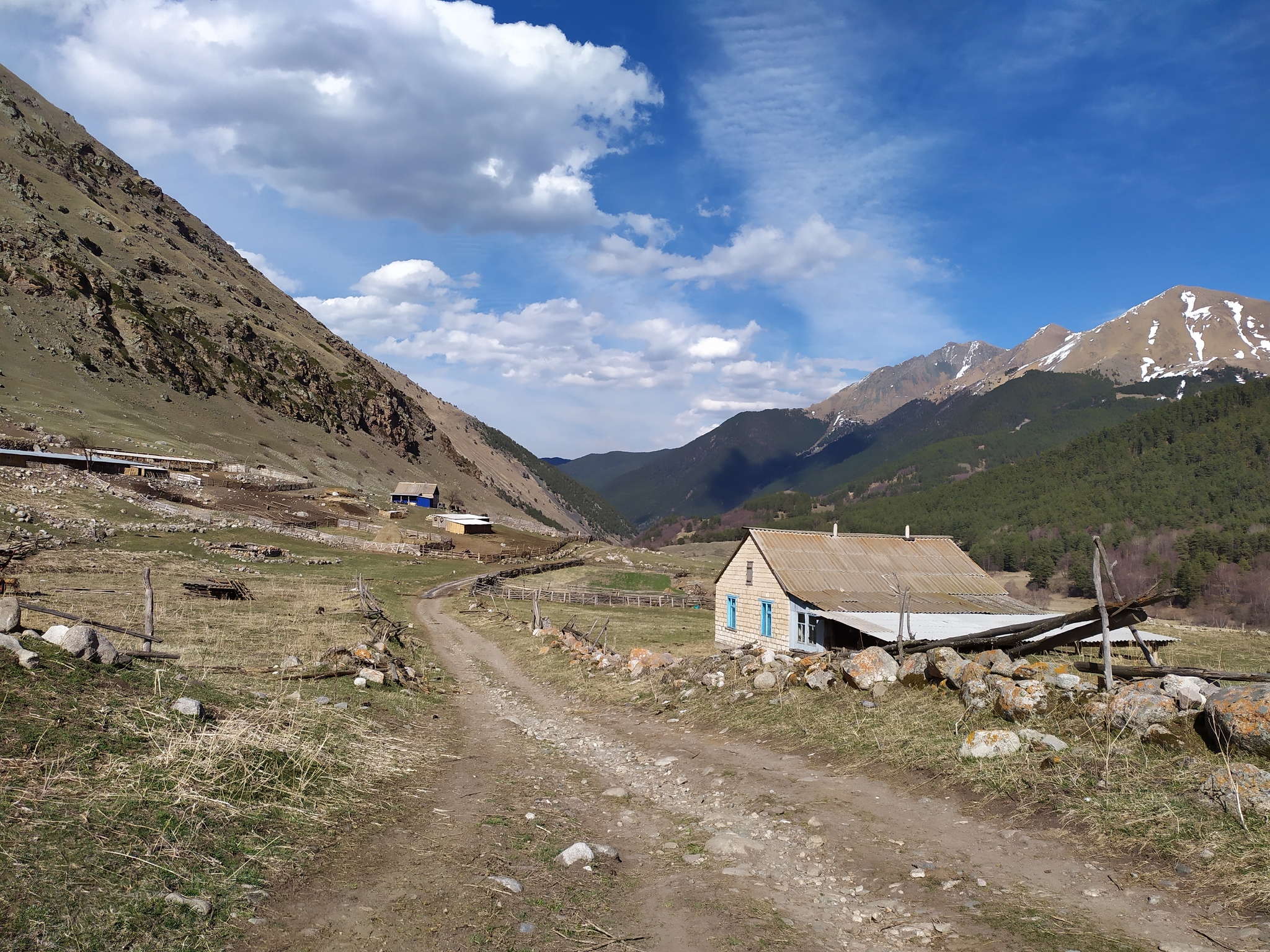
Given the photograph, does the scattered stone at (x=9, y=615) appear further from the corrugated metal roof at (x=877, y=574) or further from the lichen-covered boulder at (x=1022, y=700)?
the corrugated metal roof at (x=877, y=574)

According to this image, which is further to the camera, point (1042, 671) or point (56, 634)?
point (1042, 671)

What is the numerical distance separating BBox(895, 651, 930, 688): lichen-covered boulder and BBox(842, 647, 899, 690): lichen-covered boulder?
0.14 metres

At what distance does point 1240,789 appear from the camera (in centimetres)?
767

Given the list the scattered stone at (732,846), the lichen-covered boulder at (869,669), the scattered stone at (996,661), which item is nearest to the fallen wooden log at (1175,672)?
the scattered stone at (996,661)

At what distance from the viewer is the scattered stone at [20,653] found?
993 cm

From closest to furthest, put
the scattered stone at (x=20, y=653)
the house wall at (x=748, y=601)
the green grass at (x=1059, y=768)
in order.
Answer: the green grass at (x=1059, y=768) < the scattered stone at (x=20, y=653) < the house wall at (x=748, y=601)

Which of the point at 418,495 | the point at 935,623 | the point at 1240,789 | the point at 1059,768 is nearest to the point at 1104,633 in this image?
the point at 1059,768

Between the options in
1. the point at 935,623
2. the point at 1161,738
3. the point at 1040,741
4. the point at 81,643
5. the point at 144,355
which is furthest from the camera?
the point at 144,355

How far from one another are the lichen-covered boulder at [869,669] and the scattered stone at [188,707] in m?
12.1

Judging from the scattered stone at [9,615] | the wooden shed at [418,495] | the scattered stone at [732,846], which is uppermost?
the wooden shed at [418,495]

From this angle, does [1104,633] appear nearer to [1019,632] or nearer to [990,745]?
[990,745]

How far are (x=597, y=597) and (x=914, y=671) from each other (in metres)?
57.0

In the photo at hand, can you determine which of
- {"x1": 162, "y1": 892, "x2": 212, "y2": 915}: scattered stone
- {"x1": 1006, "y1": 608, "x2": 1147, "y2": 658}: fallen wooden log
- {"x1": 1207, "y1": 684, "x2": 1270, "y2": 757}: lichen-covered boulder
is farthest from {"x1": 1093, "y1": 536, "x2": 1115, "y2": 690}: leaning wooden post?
{"x1": 162, "y1": 892, "x2": 212, "y2": 915}: scattered stone

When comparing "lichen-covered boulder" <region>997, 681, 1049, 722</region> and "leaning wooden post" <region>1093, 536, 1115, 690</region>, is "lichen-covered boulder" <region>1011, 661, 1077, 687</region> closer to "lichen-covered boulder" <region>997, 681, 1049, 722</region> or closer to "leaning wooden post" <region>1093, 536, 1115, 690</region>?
"lichen-covered boulder" <region>997, 681, 1049, 722</region>
